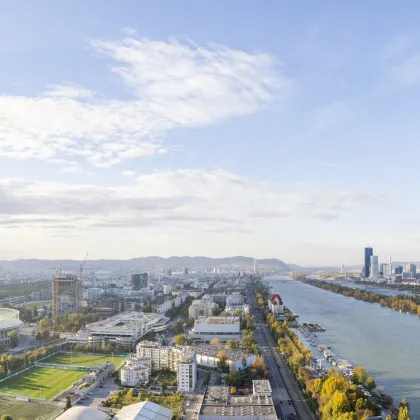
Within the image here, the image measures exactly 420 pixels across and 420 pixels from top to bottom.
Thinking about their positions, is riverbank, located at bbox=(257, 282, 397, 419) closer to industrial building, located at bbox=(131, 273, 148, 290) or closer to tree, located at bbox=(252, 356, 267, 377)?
tree, located at bbox=(252, 356, 267, 377)

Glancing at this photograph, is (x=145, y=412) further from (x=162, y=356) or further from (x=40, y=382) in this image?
(x=40, y=382)

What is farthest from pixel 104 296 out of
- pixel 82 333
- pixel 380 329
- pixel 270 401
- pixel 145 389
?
pixel 270 401

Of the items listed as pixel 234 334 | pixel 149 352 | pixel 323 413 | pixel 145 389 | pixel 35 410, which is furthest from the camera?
pixel 234 334

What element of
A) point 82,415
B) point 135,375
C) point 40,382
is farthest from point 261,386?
point 40,382

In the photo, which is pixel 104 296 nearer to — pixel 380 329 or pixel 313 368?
pixel 380 329

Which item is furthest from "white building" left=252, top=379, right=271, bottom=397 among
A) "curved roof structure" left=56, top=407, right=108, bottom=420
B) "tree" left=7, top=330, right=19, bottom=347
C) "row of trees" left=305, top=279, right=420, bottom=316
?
"row of trees" left=305, top=279, right=420, bottom=316

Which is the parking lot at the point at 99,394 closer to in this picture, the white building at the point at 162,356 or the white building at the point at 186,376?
the white building at the point at 162,356
